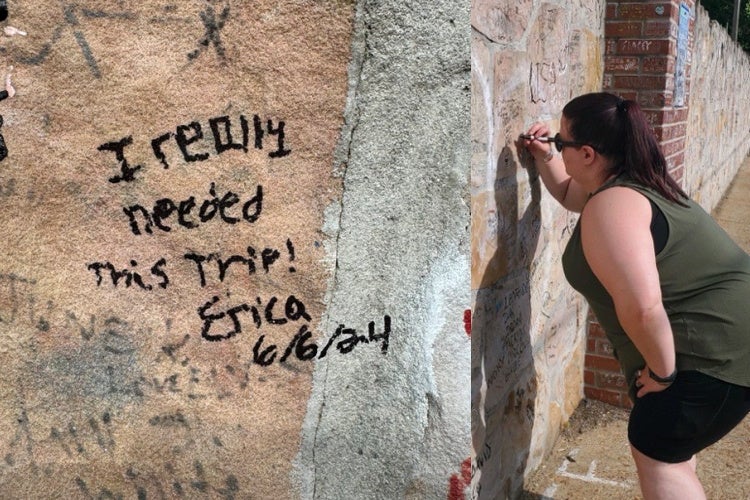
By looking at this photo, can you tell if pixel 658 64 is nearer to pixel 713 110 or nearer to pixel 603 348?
pixel 603 348

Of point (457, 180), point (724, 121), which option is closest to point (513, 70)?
point (457, 180)

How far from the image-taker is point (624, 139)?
2.27m

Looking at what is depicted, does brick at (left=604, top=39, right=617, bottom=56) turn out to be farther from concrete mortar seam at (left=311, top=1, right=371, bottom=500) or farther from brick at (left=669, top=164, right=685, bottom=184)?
concrete mortar seam at (left=311, top=1, right=371, bottom=500)

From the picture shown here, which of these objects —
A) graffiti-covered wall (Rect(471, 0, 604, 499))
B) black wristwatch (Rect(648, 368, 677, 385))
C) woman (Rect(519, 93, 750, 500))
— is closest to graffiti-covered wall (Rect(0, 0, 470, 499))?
graffiti-covered wall (Rect(471, 0, 604, 499))

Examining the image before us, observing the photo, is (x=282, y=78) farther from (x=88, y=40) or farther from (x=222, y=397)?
(x=222, y=397)

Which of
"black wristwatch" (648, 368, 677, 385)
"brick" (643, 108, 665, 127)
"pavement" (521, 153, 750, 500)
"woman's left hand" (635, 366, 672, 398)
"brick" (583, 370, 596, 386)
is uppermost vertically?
"brick" (643, 108, 665, 127)

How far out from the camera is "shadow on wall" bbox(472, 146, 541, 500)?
239 centimetres

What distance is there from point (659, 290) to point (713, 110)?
686cm

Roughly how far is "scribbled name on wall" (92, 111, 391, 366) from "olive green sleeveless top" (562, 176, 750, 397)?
0.94m

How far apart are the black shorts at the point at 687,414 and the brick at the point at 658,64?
71.0 inches

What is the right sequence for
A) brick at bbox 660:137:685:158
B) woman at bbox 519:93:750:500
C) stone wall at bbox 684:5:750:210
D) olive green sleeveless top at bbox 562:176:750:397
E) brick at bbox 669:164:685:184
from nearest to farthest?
woman at bbox 519:93:750:500 → olive green sleeveless top at bbox 562:176:750:397 → brick at bbox 660:137:685:158 → brick at bbox 669:164:685:184 → stone wall at bbox 684:5:750:210

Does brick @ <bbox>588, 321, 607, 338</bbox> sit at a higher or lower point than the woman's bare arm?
lower

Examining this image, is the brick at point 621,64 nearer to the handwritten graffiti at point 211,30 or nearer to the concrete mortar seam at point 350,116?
the concrete mortar seam at point 350,116

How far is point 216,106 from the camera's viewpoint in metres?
1.73
